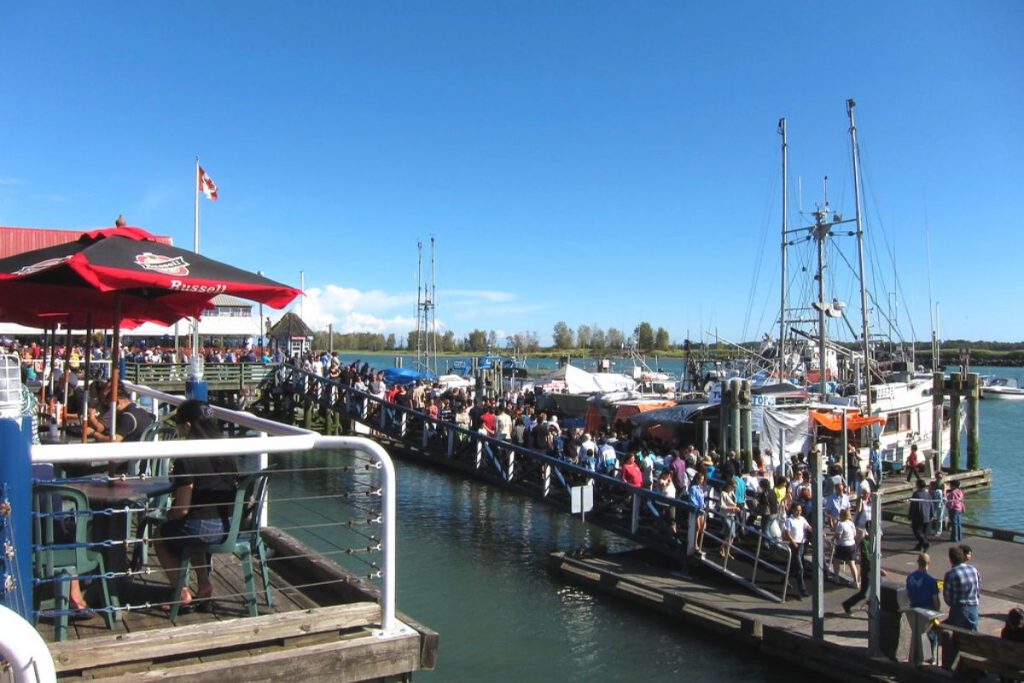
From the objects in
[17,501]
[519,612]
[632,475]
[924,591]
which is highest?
[17,501]

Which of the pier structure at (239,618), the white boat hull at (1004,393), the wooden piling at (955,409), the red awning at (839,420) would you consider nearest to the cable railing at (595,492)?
the red awning at (839,420)

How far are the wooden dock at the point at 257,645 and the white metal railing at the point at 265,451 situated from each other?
16cm

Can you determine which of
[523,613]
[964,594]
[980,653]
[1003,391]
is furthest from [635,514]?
[1003,391]

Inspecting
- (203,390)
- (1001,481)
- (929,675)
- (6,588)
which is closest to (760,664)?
(929,675)

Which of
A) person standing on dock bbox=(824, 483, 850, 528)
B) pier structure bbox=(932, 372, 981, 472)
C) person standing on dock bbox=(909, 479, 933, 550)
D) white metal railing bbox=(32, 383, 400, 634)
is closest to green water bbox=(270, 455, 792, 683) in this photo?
white metal railing bbox=(32, 383, 400, 634)

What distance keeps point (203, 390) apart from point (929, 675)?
8792 millimetres

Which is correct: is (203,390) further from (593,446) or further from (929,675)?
(593,446)

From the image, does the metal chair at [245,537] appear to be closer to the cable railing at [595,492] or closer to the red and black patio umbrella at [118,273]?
the red and black patio umbrella at [118,273]

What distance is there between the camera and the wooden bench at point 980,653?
859 cm

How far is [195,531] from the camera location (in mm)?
4773

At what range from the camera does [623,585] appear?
45.9 feet

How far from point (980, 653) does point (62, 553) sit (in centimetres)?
917

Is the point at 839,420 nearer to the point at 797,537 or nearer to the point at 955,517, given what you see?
the point at 955,517

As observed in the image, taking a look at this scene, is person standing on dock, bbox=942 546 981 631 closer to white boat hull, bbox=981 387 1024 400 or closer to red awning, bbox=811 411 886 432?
red awning, bbox=811 411 886 432
